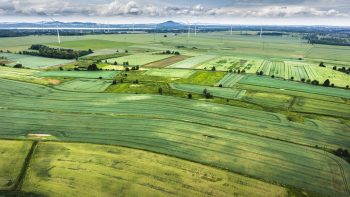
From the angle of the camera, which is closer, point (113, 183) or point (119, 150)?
point (113, 183)

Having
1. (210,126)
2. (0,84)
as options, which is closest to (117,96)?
(210,126)

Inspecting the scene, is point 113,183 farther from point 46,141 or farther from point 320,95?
point 320,95

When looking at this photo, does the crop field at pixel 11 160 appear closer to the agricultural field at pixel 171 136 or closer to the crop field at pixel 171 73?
the agricultural field at pixel 171 136

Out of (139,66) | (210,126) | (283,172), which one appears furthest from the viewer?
(139,66)

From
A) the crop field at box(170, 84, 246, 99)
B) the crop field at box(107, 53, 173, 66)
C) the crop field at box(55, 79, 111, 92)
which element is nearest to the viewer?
the crop field at box(170, 84, 246, 99)

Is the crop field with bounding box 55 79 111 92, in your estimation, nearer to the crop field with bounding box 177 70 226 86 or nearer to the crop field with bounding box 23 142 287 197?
the crop field with bounding box 177 70 226 86

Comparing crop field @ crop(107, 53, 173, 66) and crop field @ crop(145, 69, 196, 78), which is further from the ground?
crop field @ crop(107, 53, 173, 66)

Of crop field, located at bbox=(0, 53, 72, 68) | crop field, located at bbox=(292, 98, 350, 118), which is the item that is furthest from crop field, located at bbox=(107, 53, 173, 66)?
crop field, located at bbox=(292, 98, 350, 118)
